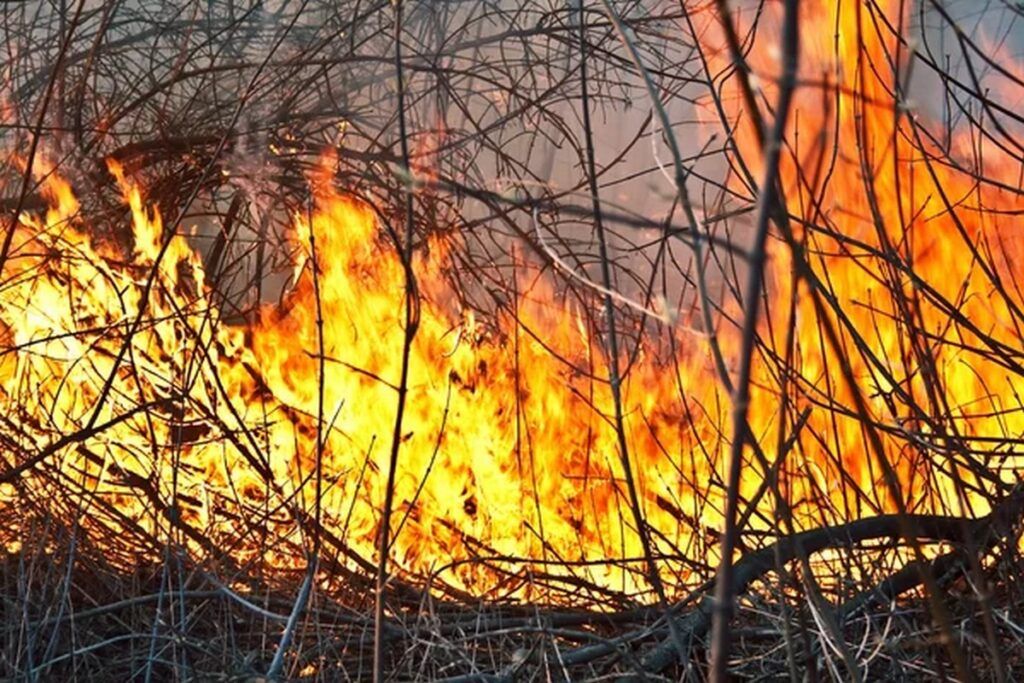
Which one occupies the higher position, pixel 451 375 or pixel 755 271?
pixel 451 375

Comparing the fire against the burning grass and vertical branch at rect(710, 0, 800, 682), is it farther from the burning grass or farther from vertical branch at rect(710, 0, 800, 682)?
vertical branch at rect(710, 0, 800, 682)

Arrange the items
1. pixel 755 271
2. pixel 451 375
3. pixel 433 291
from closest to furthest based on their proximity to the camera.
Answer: pixel 755 271, pixel 451 375, pixel 433 291

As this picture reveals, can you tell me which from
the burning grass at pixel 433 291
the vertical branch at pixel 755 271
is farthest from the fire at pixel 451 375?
the vertical branch at pixel 755 271

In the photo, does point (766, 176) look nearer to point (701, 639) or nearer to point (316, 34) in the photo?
point (701, 639)

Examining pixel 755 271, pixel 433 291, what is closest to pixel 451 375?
pixel 433 291

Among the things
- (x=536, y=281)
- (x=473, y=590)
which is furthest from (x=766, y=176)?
(x=536, y=281)

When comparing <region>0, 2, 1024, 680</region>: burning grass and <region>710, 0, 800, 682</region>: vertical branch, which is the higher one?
<region>0, 2, 1024, 680</region>: burning grass

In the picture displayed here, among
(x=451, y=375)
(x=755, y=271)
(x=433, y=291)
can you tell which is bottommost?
(x=755, y=271)

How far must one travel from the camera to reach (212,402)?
11.4 feet

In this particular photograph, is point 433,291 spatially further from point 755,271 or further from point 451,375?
point 755,271

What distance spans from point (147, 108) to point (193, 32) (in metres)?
0.26

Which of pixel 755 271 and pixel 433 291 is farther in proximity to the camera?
pixel 433 291

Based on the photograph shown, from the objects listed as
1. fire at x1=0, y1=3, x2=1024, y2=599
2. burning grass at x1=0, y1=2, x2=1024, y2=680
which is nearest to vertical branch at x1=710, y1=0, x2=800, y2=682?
burning grass at x1=0, y1=2, x2=1024, y2=680

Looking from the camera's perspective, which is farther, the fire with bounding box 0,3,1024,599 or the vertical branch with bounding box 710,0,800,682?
the fire with bounding box 0,3,1024,599
